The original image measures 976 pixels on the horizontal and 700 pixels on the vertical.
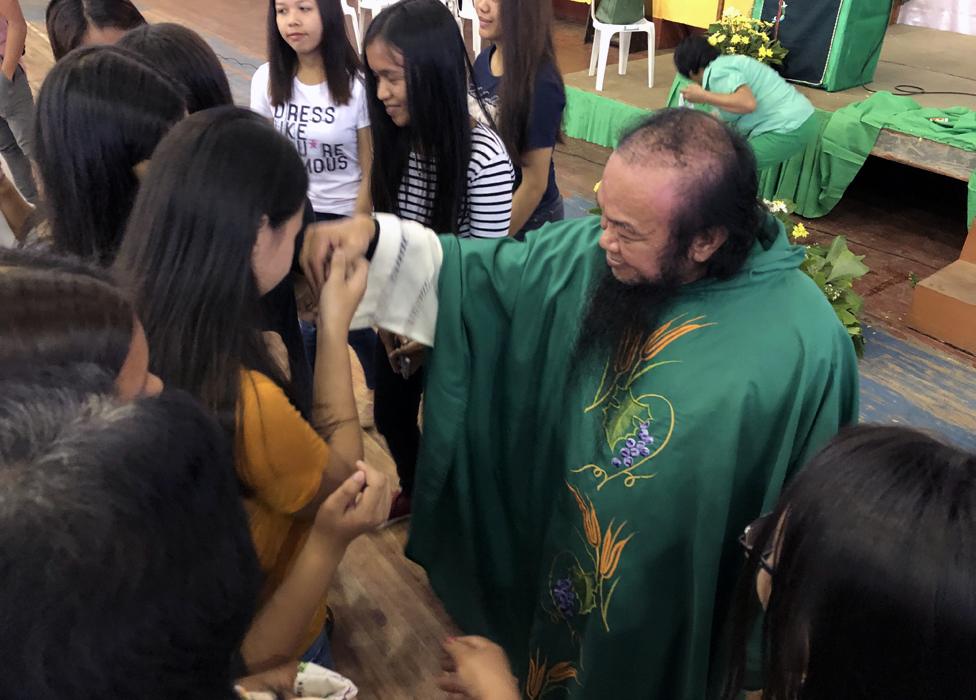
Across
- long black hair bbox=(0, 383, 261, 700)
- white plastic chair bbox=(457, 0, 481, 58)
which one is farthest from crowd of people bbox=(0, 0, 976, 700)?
white plastic chair bbox=(457, 0, 481, 58)

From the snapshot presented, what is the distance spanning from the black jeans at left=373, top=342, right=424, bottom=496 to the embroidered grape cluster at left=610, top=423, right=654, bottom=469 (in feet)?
2.33

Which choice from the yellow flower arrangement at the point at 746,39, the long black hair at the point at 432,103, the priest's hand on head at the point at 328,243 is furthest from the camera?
the yellow flower arrangement at the point at 746,39

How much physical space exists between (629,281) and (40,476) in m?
1.02

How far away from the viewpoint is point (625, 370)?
130cm

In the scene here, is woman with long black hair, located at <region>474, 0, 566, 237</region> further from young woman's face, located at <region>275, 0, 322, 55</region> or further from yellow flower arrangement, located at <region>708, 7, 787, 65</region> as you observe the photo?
yellow flower arrangement, located at <region>708, 7, 787, 65</region>

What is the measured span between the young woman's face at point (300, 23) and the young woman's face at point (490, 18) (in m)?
0.49

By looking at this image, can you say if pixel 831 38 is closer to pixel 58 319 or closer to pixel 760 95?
pixel 760 95

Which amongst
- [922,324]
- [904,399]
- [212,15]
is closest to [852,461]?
[904,399]

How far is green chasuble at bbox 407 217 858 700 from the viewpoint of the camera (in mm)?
1213

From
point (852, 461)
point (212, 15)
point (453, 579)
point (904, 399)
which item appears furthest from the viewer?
point (212, 15)

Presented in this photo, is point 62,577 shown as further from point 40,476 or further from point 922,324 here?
point 922,324

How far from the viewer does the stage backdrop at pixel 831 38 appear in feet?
14.7

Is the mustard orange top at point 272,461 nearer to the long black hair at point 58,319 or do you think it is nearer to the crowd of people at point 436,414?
the crowd of people at point 436,414

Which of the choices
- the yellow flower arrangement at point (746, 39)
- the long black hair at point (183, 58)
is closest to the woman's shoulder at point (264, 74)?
the long black hair at point (183, 58)
